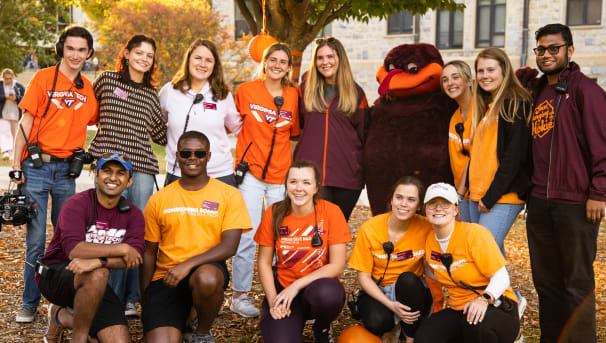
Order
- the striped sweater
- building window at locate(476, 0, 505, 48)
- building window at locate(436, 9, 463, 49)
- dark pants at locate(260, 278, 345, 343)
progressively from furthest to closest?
building window at locate(436, 9, 463, 49), building window at locate(476, 0, 505, 48), the striped sweater, dark pants at locate(260, 278, 345, 343)

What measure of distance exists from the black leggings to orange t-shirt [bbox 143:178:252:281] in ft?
3.01

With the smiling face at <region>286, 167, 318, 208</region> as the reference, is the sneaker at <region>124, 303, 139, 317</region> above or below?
below

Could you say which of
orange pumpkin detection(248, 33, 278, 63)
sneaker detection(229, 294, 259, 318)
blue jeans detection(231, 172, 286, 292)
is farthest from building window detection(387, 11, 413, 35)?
sneaker detection(229, 294, 259, 318)

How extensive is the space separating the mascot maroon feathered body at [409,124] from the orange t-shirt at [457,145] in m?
0.19

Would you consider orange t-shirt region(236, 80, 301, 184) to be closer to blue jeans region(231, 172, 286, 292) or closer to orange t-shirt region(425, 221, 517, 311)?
blue jeans region(231, 172, 286, 292)

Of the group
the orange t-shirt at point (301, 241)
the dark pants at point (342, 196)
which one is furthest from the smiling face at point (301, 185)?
the dark pants at point (342, 196)

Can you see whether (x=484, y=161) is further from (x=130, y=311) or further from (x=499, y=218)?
(x=130, y=311)

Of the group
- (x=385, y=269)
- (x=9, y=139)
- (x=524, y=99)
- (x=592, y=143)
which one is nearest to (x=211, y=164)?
(x=385, y=269)

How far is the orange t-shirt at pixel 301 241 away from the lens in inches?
142

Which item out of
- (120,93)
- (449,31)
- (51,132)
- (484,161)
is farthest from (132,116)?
(449,31)

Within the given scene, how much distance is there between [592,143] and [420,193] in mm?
1000

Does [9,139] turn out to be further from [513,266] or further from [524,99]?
[524,99]

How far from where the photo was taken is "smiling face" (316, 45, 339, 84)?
4223 millimetres

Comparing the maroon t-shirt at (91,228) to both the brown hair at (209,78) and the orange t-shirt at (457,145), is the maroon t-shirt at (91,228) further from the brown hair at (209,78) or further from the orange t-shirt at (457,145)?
the orange t-shirt at (457,145)
